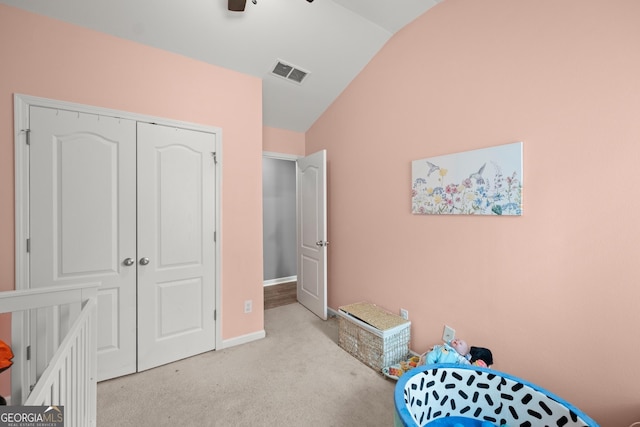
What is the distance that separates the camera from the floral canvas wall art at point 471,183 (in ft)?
5.48

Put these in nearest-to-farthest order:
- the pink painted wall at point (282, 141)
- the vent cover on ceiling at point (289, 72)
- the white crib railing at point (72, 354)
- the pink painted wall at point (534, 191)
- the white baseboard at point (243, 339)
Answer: the white crib railing at point (72, 354) < the pink painted wall at point (534, 191) < the white baseboard at point (243, 339) < the vent cover on ceiling at point (289, 72) < the pink painted wall at point (282, 141)

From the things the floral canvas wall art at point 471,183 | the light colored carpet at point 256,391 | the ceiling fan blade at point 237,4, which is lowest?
the light colored carpet at point 256,391

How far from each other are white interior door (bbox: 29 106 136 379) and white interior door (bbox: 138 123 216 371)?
9 centimetres

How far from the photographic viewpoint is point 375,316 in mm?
2334

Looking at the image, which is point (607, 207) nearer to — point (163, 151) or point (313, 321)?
point (313, 321)

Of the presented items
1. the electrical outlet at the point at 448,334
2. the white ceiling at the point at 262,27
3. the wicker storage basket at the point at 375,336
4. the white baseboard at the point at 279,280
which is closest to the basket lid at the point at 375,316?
the wicker storage basket at the point at 375,336

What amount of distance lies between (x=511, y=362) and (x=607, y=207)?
43.4 inches

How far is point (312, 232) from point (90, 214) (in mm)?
2103

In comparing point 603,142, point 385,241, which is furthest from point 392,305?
point 603,142

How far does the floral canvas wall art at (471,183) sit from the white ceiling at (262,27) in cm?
128

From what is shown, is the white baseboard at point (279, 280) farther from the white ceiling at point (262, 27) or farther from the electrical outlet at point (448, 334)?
the white ceiling at point (262, 27)

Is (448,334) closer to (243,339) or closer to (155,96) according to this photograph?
(243,339)

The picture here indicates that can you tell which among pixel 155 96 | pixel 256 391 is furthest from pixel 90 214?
pixel 256 391

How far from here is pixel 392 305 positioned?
8.14 ft
